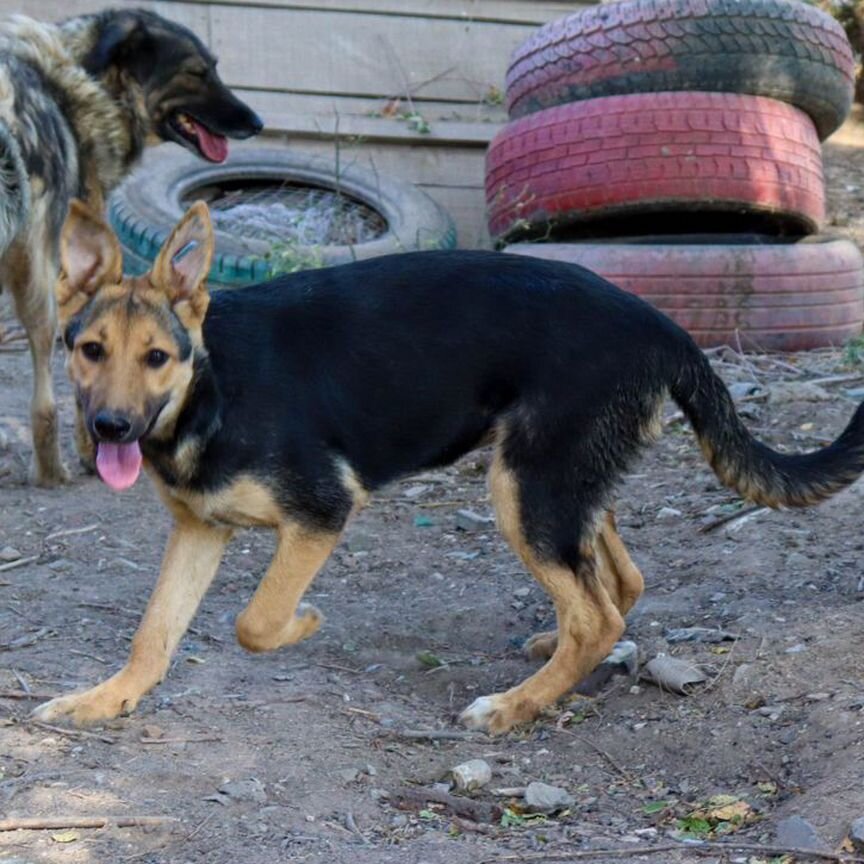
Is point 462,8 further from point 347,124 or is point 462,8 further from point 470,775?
point 470,775

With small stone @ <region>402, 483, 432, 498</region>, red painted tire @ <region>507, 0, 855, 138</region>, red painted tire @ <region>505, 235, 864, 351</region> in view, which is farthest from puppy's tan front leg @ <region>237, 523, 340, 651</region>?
red painted tire @ <region>507, 0, 855, 138</region>

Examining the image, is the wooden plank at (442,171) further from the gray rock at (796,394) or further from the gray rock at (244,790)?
the gray rock at (244,790)

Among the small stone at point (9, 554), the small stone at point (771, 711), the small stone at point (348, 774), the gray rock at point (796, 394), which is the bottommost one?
the small stone at point (9, 554)

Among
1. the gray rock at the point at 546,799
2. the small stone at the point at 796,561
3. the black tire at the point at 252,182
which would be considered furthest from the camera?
the black tire at the point at 252,182

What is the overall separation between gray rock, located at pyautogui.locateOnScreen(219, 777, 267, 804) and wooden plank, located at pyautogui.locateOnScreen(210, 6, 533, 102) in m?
7.44

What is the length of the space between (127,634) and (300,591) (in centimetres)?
85

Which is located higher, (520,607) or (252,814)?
(252,814)

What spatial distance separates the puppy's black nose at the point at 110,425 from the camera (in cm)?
373

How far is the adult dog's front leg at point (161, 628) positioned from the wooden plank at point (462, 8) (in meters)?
6.75

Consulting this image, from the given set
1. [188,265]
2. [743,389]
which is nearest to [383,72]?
[743,389]

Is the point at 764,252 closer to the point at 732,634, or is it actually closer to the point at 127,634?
the point at 732,634

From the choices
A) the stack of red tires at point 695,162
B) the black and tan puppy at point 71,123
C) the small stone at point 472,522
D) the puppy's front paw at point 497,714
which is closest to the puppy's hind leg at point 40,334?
the black and tan puppy at point 71,123

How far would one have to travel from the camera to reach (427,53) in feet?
33.6

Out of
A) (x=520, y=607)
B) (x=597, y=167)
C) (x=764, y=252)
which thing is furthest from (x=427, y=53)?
(x=520, y=607)
